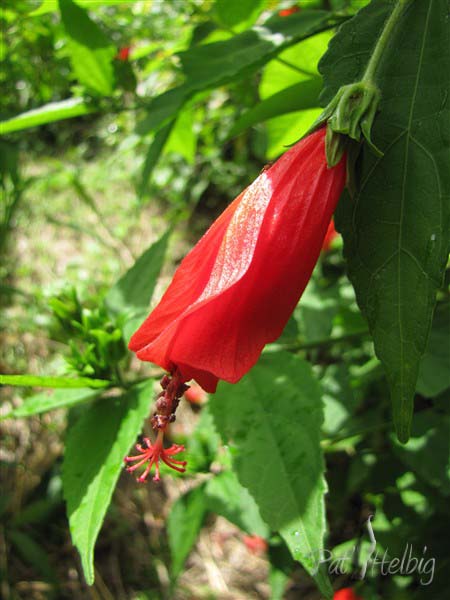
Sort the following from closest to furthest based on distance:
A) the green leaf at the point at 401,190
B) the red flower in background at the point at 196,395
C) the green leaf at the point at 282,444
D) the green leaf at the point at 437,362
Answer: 1. the green leaf at the point at 401,190
2. the green leaf at the point at 282,444
3. the green leaf at the point at 437,362
4. the red flower in background at the point at 196,395

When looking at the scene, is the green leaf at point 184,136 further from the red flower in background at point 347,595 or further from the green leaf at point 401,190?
the red flower in background at point 347,595

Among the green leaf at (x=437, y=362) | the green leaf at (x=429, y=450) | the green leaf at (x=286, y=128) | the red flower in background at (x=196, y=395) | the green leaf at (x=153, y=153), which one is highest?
the green leaf at (x=153, y=153)

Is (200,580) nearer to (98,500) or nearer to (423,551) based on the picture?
(423,551)

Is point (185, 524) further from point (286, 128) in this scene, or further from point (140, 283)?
point (286, 128)

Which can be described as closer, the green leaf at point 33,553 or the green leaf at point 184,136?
the green leaf at point 184,136

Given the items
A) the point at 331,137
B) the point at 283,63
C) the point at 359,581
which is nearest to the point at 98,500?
the point at 331,137

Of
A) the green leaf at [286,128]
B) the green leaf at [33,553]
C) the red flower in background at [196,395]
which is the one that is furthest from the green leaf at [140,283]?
the green leaf at [33,553]

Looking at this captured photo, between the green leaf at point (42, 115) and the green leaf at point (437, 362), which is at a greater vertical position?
the green leaf at point (42, 115)
